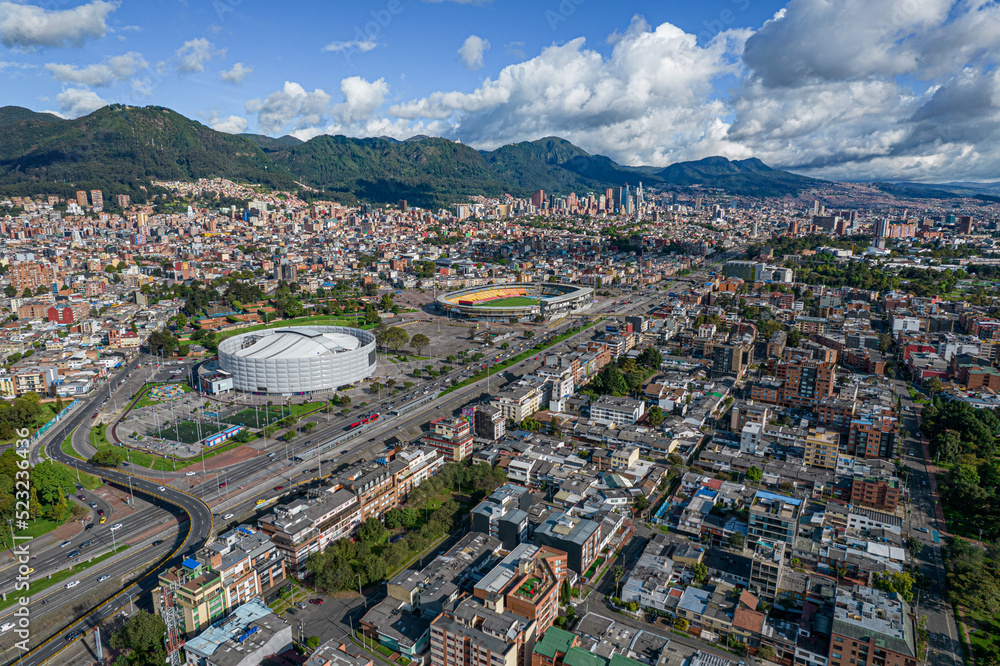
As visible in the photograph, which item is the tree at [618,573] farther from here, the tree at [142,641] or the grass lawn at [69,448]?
the grass lawn at [69,448]

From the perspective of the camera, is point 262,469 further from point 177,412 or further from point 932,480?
point 932,480

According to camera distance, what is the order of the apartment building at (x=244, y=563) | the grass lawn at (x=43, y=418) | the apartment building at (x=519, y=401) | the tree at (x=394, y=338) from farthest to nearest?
the tree at (x=394, y=338) < the apartment building at (x=519, y=401) < the grass lawn at (x=43, y=418) < the apartment building at (x=244, y=563)

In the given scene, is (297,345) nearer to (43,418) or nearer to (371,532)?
(43,418)

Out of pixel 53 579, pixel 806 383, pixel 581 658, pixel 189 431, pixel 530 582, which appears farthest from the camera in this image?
pixel 806 383

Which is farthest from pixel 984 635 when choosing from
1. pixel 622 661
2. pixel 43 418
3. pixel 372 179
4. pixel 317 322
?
pixel 372 179

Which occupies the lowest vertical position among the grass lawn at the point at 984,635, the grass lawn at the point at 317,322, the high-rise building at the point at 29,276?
the grass lawn at the point at 984,635

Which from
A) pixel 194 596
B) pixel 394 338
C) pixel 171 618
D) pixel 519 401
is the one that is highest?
pixel 394 338

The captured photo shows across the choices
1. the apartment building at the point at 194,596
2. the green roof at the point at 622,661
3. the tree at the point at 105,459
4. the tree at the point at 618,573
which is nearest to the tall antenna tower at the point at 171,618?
the apartment building at the point at 194,596
